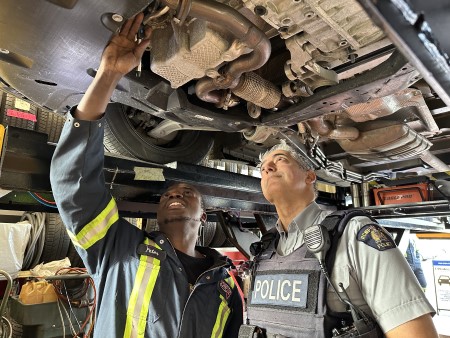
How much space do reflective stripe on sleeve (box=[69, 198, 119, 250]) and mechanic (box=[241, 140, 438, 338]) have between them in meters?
0.74

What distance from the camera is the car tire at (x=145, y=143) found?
1989mm

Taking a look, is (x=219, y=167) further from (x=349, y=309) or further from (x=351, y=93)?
(x=349, y=309)

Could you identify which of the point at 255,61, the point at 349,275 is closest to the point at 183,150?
the point at 255,61

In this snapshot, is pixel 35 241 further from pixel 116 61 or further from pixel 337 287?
pixel 337 287

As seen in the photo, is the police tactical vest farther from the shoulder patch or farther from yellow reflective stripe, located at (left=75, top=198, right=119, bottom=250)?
yellow reflective stripe, located at (left=75, top=198, right=119, bottom=250)

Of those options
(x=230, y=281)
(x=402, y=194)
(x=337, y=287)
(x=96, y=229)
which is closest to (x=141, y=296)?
(x=96, y=229)

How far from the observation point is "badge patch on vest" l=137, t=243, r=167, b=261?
1728 millimetres

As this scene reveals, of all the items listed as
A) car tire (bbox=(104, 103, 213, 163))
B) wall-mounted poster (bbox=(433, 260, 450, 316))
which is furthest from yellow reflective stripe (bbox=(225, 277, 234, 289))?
wall-mounted poster (bbox=(433, 260, 450, 316))

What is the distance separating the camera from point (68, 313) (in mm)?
3609

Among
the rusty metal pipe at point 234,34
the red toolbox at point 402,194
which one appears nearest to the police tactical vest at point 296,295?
the rusty metal pipe at point 234,34

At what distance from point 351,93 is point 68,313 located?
11.6 ft

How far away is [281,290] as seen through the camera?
1.45 metres

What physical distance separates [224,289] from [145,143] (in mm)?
999

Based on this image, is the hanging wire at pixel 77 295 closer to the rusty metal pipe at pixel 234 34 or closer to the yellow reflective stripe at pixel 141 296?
the yellow reflective stripe at pixel 141 296
